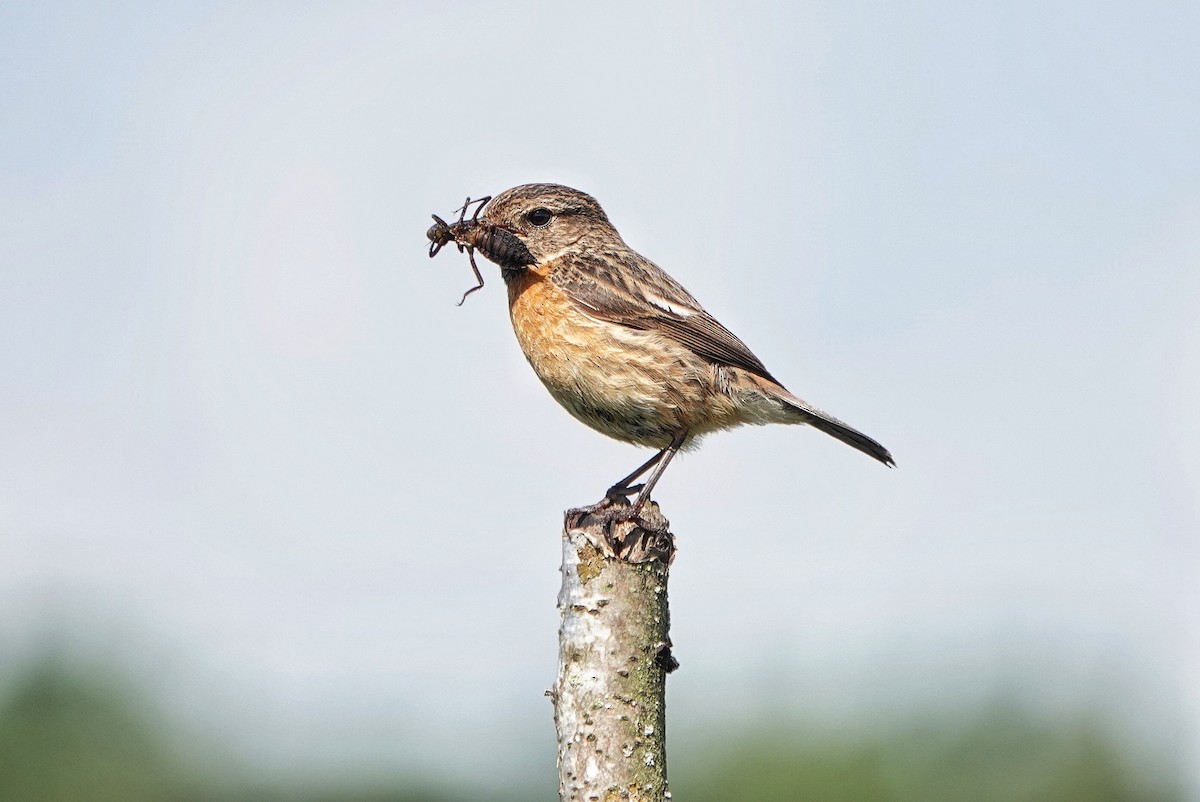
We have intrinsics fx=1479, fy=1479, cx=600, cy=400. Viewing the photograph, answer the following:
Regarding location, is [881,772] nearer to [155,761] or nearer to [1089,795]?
[1089,795]

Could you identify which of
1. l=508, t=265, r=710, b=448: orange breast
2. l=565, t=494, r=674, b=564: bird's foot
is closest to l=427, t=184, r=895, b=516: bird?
l=508, t=265, r=710, b=448: orange breast

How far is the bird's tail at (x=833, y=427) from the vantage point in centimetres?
912

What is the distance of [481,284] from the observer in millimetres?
9203

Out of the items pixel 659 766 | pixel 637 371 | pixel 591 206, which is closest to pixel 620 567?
pixel 659 766

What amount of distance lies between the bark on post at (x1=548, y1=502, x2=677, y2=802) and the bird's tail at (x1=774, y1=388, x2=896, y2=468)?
3088mm

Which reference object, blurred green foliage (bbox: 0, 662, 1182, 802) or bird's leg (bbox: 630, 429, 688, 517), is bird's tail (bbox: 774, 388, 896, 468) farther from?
blurred green foliage (bbox: 0, 662, 1182, 802)

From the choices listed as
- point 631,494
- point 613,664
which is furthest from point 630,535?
point 631,494

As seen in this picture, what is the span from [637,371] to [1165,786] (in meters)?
22.5

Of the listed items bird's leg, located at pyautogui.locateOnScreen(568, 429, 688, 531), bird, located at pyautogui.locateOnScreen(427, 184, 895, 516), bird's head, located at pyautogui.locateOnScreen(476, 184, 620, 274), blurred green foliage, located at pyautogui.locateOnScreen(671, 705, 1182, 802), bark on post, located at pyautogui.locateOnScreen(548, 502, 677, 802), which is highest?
blurred green foliage, located at pyautogui.locateOnScreen(671, 705, 1182, 802)

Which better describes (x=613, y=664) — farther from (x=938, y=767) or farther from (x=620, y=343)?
(x=938, y=767)

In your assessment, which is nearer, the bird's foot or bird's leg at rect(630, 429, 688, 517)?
the bird's foot

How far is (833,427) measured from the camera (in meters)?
9.30

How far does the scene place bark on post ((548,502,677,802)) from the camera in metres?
5.66

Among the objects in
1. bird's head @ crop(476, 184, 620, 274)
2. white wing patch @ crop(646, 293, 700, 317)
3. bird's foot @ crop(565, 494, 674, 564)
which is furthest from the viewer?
bird's head @ crop(476, 184, 620, 274)
